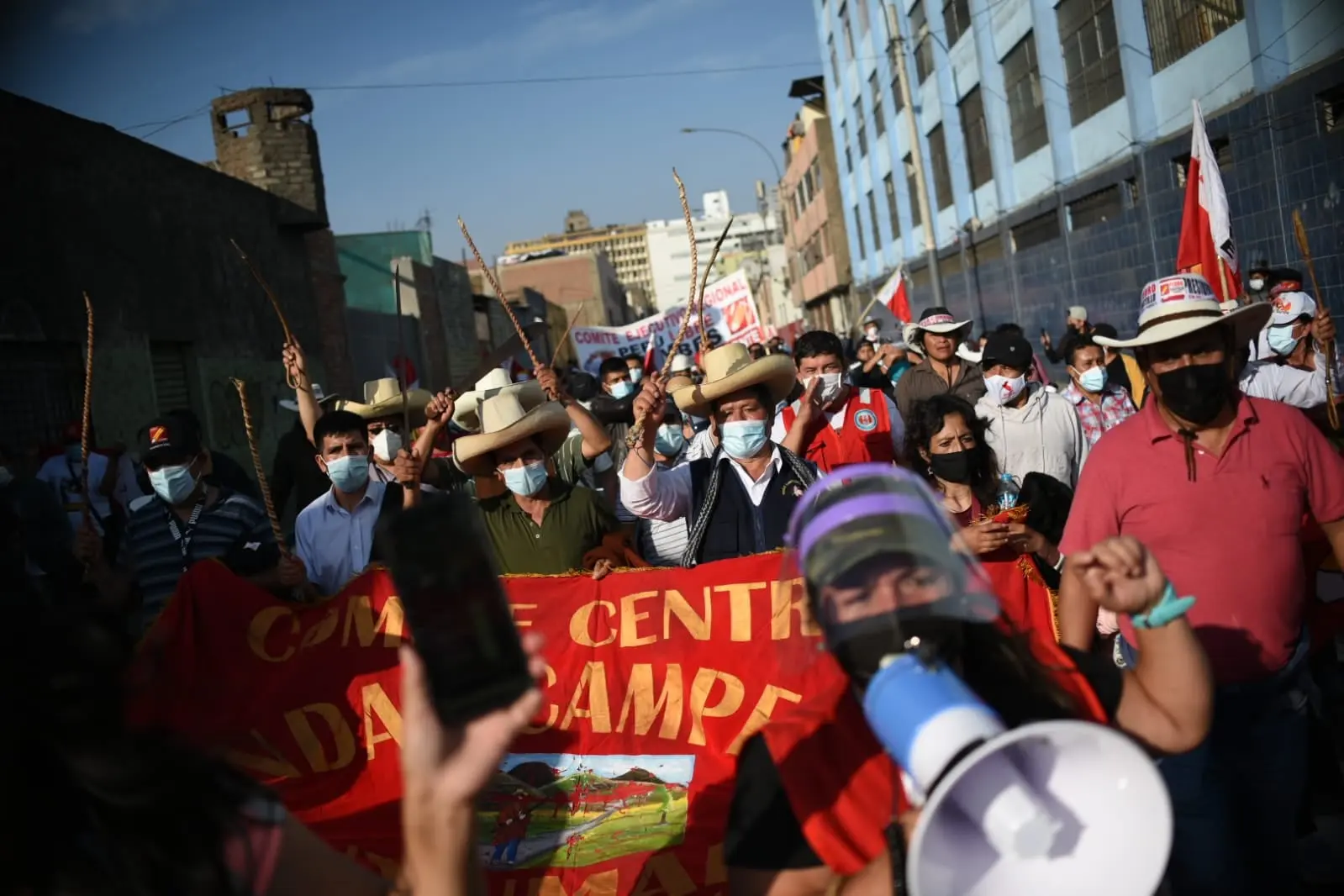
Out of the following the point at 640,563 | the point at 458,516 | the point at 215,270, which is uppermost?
the point at 215,270

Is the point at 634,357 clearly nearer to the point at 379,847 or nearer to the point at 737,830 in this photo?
the point at 379,847

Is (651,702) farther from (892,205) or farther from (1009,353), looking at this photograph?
(892,205)

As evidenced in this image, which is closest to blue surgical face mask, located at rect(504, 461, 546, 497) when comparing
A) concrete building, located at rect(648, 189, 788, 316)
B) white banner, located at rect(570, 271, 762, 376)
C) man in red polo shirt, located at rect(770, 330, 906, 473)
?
man in red polo shirt, located at rect(770, 330, 906, 473)

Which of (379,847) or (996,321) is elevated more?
(996,321)

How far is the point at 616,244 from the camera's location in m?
193

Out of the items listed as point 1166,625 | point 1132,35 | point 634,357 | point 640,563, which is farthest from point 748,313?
point 1166,625

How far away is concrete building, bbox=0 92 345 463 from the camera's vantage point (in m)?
10.8

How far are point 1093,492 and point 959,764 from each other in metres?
1.77

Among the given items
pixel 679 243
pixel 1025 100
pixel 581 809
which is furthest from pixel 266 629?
pixel 679 243

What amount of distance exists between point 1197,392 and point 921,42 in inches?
1016

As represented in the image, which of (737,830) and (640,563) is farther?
(640,563)

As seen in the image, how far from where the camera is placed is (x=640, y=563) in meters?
4.69

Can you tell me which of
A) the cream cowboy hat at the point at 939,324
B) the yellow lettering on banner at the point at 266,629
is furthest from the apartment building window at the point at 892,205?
the yellow lettering on banner at the point at 266,629

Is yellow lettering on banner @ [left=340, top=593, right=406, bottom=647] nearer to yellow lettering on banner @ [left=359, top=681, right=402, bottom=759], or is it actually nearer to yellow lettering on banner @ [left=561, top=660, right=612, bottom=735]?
yellow lettering on banner @ [left=359, top=681, right=402, bottom=759]
